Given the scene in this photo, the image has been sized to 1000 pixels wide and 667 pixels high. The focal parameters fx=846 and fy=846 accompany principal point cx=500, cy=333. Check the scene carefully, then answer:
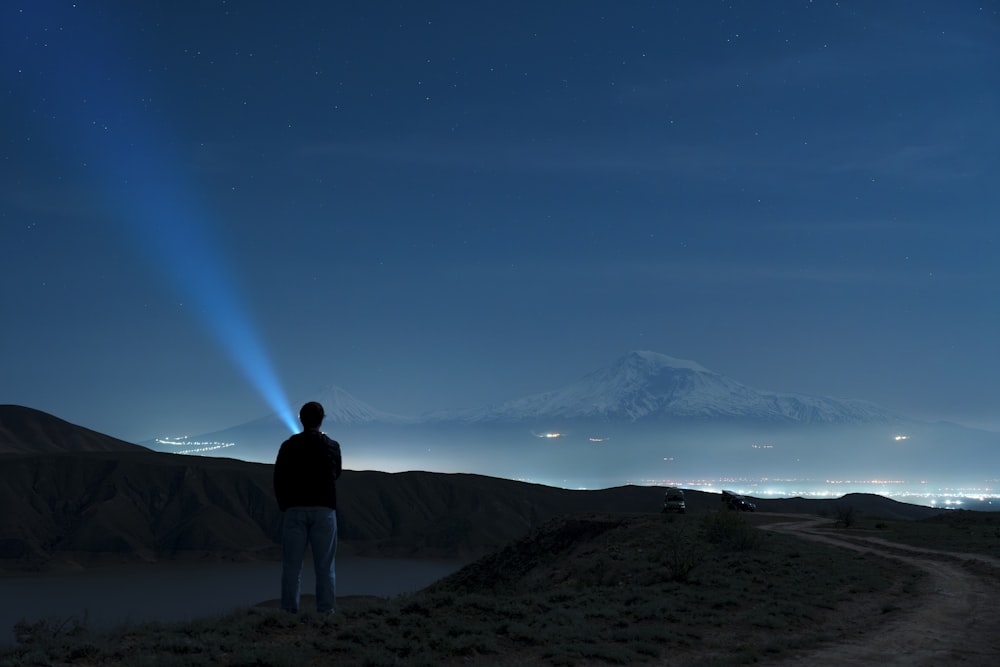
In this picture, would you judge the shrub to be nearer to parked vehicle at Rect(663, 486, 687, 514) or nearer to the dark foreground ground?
the dark foreground ground

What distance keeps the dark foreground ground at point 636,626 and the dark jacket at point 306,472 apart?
1722 mm

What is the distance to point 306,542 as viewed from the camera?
37.6 feet

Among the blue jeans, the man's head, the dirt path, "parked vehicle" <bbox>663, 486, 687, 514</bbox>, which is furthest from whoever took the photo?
"parked vehicle" <bbox>663, 486, 687, 514</bbox>

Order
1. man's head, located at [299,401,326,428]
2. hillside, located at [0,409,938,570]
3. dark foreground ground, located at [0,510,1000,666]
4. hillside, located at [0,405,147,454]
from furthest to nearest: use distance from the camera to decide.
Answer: hillside, located at [0,405,147,454]
hillside, located at [0,409,938,570]
man's head, located at [299,401,326,428]
dark foreground ground, located at [0,510,1000,666]

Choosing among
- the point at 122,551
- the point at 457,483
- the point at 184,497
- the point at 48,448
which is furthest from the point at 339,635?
the point at 48,448

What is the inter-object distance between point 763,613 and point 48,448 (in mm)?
164243

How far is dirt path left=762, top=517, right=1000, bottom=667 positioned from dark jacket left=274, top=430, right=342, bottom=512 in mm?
6613

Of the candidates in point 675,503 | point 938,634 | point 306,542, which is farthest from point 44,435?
point 938,634

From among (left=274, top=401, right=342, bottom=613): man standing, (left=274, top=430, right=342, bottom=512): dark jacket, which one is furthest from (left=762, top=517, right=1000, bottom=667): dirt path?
(left=274, top=430, right=342, bottom=512): dark jacket

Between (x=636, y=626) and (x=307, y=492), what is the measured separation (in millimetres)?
6155

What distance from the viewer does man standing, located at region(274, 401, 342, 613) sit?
36.6 feet

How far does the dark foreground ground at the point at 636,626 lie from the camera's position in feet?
33.7

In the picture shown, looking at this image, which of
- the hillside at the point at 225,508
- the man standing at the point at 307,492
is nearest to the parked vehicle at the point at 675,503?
the hillside at the point at 225,508

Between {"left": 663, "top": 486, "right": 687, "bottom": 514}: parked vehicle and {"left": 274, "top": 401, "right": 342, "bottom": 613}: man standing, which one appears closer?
{"left": 274, "top": 401, "right": 342, "bottom": 613}: man standing
